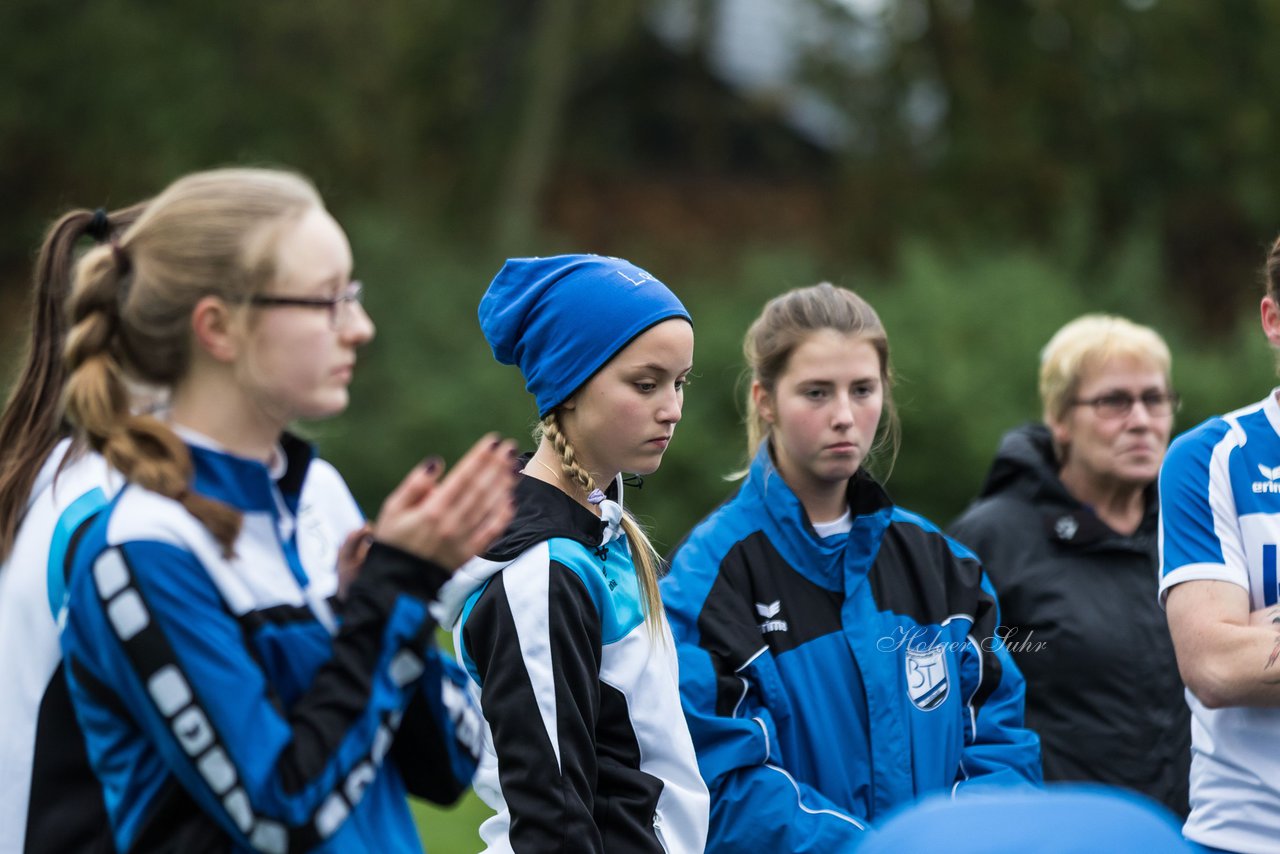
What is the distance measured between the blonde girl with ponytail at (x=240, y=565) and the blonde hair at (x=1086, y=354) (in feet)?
9.48

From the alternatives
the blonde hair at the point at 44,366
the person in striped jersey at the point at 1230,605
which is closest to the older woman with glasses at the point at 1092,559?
the person in striped jersey at the point at 1230,605

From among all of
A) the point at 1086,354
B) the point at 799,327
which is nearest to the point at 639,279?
the point at 799,327

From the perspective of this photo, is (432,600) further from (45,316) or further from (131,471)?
(45,316)

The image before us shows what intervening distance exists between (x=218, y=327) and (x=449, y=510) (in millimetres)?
485

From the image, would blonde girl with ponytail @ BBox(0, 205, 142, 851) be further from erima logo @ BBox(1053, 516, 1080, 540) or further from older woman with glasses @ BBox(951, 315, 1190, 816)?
erima logo @ BBox(1053, 516, 1080, 540)

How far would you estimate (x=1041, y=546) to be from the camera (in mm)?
4484

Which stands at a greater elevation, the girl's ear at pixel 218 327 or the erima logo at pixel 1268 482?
the erima logo at pixel 1268 482

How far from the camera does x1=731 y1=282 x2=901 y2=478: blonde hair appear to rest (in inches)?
155

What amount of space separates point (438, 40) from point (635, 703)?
1826 cm

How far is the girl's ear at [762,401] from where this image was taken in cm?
401

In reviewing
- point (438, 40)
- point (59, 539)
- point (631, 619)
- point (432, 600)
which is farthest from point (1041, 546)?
point (438, 40)

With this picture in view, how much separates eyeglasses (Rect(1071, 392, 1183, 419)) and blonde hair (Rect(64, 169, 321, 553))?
302cm

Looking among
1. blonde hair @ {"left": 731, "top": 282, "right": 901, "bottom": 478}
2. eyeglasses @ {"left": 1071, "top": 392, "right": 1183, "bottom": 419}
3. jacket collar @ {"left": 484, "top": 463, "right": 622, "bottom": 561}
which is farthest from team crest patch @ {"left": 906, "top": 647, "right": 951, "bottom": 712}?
eyeglasses @ {"left": 1071, "top": 392, "right": 1183, "bottom": 419}

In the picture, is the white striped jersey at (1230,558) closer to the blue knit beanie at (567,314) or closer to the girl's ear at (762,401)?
the girl's ear at (762,401)
